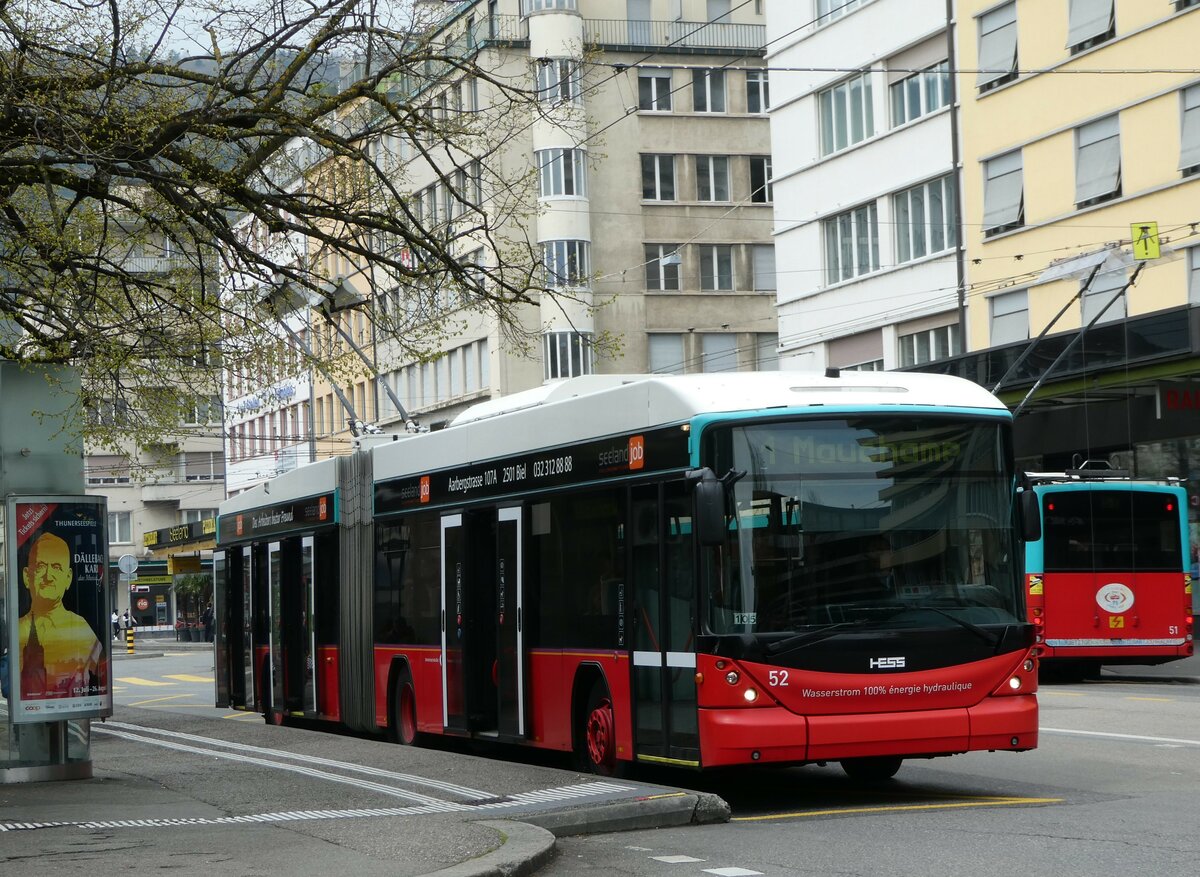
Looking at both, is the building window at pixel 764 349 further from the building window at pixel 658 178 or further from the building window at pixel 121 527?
the building window at pixel 121 527

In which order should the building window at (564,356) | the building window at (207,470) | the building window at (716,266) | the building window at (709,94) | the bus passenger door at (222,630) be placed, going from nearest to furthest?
the bus passenger door at (222,630), the building window at (564,356), the building window at (716,266), the building window at (709,94), the building window at (207,470)

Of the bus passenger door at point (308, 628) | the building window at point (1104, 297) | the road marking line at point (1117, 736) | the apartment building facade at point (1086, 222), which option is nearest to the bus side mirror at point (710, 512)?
the road marking line at point (1117, 736)

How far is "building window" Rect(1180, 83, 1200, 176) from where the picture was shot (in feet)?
105

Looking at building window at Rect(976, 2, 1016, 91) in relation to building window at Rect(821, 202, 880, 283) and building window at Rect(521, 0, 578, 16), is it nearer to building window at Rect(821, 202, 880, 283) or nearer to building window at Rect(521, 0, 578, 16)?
building window at Rect(821, 202, 880, 283)

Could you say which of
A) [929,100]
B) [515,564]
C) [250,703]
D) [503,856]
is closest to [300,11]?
[515,564]

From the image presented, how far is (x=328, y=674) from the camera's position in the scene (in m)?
20.1

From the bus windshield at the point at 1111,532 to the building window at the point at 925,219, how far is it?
39.9ft

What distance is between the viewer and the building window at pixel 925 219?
3900 cm

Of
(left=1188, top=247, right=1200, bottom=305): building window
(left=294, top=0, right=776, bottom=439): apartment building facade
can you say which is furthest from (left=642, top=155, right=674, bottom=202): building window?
(left=1188, top=247, right=1200, bottom=305): building window

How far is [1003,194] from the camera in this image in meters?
37.4

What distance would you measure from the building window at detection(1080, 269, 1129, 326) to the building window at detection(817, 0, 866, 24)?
33.4 ft

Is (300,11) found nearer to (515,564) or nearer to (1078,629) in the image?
(515,564)

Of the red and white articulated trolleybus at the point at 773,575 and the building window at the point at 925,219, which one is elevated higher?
the building window at the point at 925,219

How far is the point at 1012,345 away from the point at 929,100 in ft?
25.8
